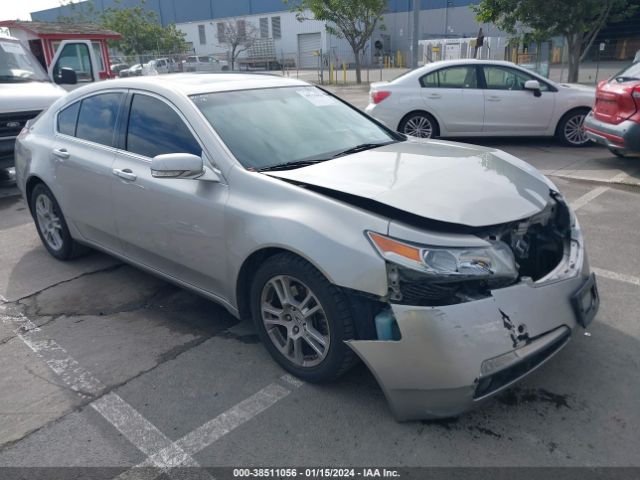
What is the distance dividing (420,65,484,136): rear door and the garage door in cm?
4336

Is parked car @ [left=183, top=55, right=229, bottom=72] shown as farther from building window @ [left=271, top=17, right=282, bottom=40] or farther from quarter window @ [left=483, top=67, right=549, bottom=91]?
quarter window @ [left=483, top=67, right=549, bottom=91]

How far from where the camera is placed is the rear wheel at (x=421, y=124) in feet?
31.6

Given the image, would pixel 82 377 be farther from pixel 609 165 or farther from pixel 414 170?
pixel 609 165

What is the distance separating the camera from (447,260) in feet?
8.20

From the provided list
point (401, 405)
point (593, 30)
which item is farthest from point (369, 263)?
point (593, 30)

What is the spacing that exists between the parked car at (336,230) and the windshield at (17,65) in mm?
5393

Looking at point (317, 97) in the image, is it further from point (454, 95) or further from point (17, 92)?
point (17, 92)

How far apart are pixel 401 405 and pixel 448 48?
109 feet

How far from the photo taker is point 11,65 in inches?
346

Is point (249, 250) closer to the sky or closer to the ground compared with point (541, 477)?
closer to the sky

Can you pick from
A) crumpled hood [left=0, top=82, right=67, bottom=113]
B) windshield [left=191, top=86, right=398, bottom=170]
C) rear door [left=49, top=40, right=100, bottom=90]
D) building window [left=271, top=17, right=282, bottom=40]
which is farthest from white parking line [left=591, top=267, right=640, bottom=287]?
building window [left=271, top=17, right=282, bottom=40]

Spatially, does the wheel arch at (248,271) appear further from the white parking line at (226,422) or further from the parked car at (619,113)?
the parked car at (619,113)

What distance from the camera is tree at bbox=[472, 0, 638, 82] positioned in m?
14.7

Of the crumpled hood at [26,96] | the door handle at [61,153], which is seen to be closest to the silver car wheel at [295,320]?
the door handle at [61,153]
